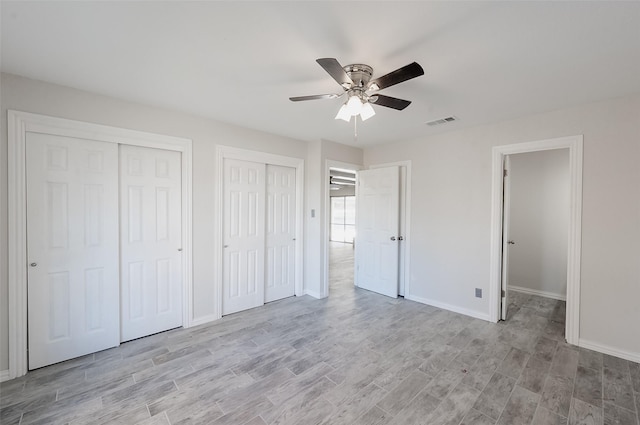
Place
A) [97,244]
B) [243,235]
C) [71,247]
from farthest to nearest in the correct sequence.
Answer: [243,235] < [97,244] < [71,247]

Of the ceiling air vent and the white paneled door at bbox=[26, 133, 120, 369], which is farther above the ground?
the ceiling air vent

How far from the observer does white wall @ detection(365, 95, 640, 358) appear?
256cm

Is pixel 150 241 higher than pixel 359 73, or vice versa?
pixel 359 73

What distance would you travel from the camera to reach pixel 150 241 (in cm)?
296

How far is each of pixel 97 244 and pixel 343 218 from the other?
30.4 feet

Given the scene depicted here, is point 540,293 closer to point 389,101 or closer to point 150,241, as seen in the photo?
point 389,101

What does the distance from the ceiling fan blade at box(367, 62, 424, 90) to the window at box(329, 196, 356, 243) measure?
9034 mm

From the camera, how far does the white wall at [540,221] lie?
4.23 metres

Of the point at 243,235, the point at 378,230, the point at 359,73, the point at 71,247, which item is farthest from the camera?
the point at 378,230

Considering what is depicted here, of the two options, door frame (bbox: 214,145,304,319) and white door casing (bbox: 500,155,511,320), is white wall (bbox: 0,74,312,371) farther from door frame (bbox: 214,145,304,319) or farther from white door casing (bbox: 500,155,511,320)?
white door casing (bbox: 500,155,511,320)

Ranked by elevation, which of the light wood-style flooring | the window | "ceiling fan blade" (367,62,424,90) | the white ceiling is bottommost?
the light wood-style flooring

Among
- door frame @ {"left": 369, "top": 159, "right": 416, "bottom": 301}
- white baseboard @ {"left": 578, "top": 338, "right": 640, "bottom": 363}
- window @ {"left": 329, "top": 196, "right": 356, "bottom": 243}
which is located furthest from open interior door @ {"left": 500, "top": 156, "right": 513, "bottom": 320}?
window @ {"left": 329, "top": 196, "right": 356, "bottom": 243}

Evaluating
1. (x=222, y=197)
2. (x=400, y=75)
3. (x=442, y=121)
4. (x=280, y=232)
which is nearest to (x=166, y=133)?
(x=222, y=197)

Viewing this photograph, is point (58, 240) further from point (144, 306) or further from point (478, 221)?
point (478, 221)
